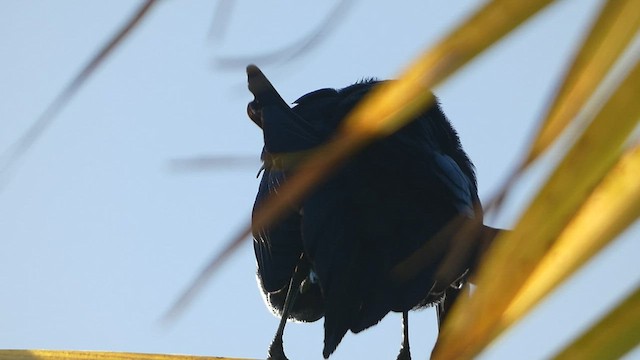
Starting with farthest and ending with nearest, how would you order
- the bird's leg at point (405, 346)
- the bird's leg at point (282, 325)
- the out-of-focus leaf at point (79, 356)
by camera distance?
1. the bird's leg at point (405, 346)
2. the bird's leg at point (282, 325)
3. the out-of-focus leaf at point (79, 356)

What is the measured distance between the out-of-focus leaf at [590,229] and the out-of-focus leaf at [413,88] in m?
0.09

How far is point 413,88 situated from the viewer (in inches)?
20.7

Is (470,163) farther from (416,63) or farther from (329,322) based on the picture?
(416,63)

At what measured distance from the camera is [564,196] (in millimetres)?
469

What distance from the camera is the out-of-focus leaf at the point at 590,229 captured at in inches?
17.3

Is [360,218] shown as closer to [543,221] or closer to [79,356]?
[79,356]

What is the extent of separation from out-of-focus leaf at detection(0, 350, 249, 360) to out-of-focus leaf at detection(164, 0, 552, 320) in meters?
1.63

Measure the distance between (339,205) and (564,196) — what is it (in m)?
2.80

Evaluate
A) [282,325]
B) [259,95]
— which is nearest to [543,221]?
[259,95]

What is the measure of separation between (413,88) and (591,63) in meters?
0.09

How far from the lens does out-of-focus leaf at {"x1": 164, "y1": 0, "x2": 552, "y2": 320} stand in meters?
0.49

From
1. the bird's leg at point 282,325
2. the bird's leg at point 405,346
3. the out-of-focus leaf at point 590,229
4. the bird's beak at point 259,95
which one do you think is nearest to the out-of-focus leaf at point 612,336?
the out-of-focus leaf at point 590,229

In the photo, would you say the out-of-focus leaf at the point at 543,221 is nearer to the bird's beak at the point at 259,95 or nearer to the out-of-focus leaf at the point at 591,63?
the out-of-focus leaf at the point at 591,63

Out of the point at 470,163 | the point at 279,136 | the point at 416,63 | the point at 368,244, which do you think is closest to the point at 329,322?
the point at 368,244
